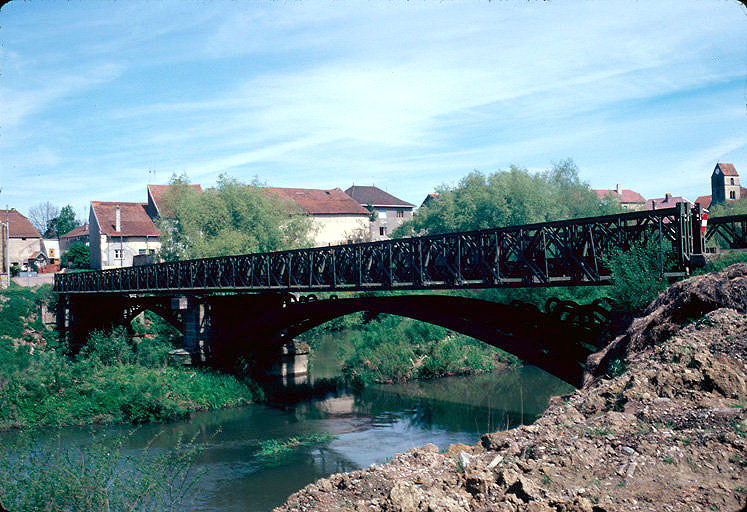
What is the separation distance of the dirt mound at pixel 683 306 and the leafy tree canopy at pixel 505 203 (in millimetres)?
38271

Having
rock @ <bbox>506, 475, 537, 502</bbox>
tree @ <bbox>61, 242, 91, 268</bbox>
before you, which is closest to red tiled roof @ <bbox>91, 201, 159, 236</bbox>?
tree @ <bbox>61, 242, 91, 268</bbox>

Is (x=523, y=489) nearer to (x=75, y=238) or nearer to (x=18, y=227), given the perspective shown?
(x=18, y=227)

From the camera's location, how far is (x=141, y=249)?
61.2m

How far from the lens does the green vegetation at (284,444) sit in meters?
18.6

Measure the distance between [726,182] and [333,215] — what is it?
52.0 metres

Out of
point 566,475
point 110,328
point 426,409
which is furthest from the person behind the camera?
point 110,328

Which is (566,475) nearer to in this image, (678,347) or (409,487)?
(409,487)

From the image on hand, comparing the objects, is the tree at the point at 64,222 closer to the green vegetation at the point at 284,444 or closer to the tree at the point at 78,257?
the tree at the point at 78,257

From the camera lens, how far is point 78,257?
65000mm

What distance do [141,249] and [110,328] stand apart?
82.1ft

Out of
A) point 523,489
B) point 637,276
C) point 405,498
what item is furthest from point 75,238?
point 523,489

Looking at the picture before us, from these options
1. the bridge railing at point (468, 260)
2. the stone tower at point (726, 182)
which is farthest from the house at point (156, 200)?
the stone tower at point (726, 182)

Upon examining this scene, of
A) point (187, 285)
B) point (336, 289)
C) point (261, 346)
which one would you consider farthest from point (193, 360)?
point (336, 289)

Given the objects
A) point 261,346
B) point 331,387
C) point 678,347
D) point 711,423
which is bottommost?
point 331,387
